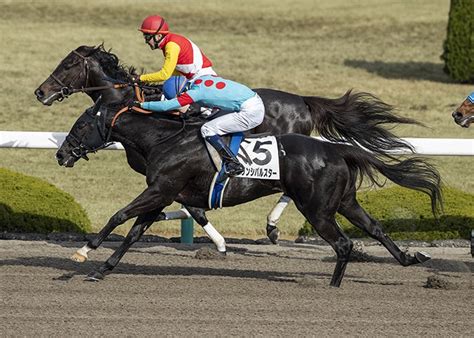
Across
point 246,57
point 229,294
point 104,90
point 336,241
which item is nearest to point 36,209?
point 104,90

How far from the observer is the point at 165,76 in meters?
9.74

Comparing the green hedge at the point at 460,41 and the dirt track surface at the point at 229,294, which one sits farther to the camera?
the green hedge at the point at 460,41

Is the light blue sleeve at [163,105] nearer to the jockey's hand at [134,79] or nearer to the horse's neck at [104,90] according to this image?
the horse's neck at [104,90]

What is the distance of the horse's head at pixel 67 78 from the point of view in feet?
34.6

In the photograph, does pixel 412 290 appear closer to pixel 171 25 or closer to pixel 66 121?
pixel 66 121

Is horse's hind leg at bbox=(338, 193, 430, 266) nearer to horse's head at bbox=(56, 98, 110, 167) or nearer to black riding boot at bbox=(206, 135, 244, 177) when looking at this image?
black riding boot at bbox=(206, 135, 244, 177)

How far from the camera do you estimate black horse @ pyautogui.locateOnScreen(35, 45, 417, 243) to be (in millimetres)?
10008

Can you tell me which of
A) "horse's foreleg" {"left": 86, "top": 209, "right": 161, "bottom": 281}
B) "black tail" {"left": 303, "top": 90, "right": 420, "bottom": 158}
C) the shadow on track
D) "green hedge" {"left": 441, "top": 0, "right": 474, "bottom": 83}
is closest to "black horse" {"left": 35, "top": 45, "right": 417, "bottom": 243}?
"black tail" {"left": 303, "top": 90, "right": 420, "bottom": 158}

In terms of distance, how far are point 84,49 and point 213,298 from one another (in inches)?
126

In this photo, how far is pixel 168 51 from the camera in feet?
32.1

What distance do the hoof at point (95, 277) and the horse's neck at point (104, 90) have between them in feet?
5.56

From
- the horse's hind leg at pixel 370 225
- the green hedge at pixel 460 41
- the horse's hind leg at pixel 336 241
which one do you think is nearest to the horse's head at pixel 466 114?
the horse's hind leg at pixel 370 225

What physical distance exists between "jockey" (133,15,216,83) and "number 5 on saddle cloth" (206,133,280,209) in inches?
38.5

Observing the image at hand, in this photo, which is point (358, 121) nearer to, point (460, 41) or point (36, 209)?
point (36, 209)
